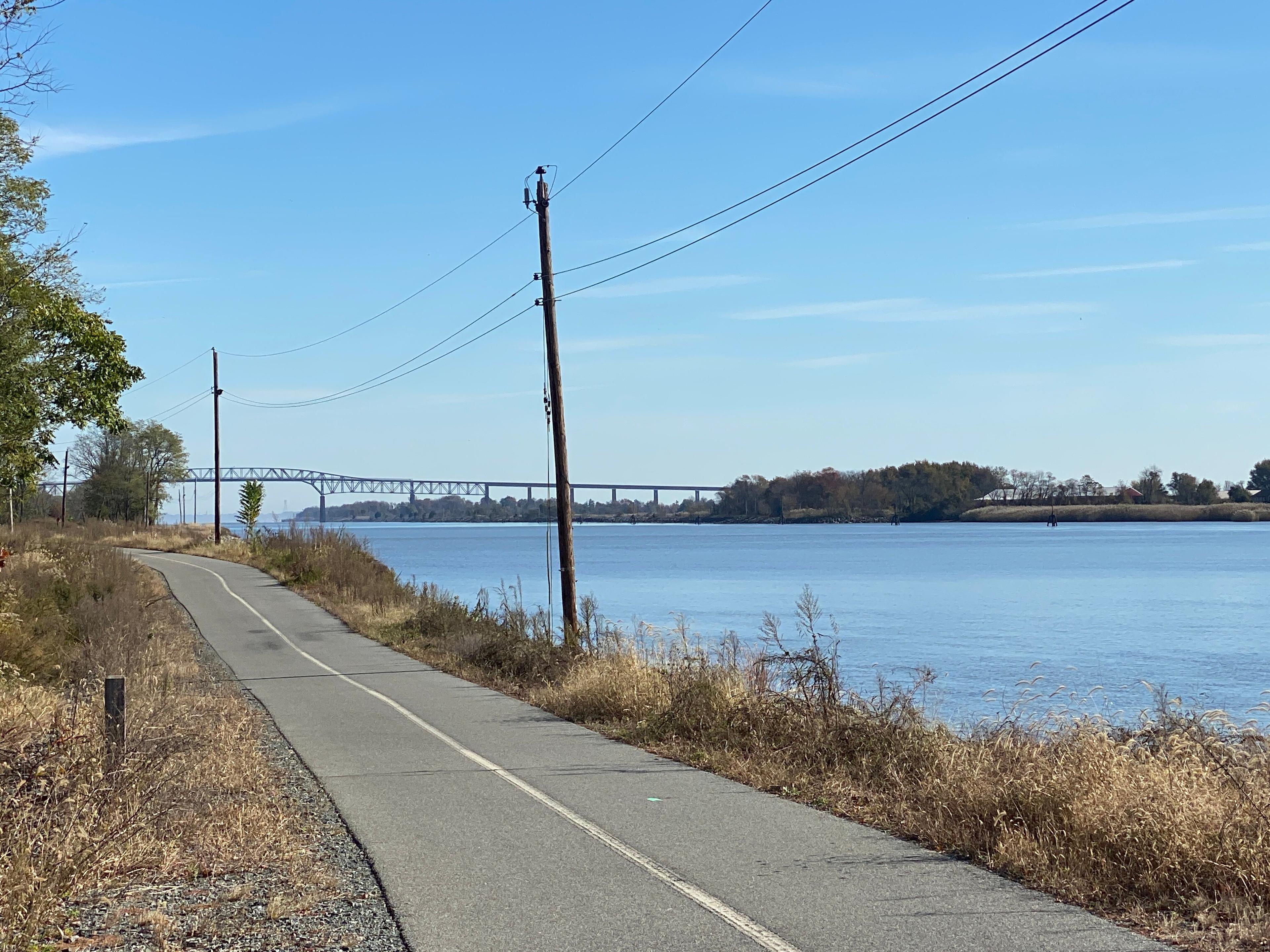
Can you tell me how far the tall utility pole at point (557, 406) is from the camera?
23484mm

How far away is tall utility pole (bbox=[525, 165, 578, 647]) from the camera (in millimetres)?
23484

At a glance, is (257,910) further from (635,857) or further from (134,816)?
(635,857)

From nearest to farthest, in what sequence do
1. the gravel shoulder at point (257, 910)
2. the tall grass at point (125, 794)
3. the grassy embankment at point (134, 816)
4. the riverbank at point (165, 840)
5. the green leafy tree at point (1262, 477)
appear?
the gravel shoulder at point (257, 910), the riverbank at point (165, 840), the grassy embankment at point (134, 816), the tall grass at point (125, 794), the green leafy tree at point (1262, 477)

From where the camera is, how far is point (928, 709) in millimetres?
19562

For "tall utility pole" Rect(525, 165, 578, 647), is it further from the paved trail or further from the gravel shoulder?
the gravel shoulder

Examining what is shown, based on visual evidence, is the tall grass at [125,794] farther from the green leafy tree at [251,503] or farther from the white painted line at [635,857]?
the green leafy tree at [251,503]

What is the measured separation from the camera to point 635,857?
8375 millimetres

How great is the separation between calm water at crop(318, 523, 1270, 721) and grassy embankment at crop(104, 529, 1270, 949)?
5.27m

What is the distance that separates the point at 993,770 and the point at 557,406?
1512 cm

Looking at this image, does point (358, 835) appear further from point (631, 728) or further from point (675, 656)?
point (675, 656)

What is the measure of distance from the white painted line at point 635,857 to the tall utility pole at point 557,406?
Answer: 6967mm

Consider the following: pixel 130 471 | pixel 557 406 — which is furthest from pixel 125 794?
pixel 130 471

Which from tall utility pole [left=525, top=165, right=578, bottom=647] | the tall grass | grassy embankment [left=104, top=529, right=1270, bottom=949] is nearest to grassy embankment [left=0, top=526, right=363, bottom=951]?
the tall grass

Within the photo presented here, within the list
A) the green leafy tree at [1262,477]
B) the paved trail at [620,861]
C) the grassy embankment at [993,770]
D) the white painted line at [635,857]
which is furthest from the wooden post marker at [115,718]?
the green leafy tree at [1262,477]
